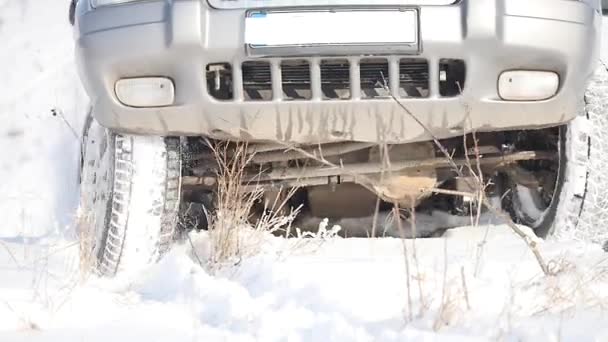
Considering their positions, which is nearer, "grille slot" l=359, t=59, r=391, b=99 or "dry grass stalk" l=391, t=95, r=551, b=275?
"dry grass stalk" l=391, t=95, r=551, b=275

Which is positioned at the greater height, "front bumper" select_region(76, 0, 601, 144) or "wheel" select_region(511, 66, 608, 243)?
"front bumper" select_region(76, 0, 601, 144)

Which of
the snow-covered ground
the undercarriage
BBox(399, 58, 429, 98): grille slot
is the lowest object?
the snow-covered ground

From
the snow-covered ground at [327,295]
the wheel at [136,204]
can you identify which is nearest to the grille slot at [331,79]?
the wheel at [136,204]

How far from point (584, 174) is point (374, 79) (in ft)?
3.35

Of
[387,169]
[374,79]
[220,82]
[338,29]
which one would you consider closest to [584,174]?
[387,169]

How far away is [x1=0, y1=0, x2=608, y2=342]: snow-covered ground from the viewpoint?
194cm

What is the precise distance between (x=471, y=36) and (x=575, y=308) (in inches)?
36.2

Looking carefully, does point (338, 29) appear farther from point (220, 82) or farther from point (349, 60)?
point (220, 82)

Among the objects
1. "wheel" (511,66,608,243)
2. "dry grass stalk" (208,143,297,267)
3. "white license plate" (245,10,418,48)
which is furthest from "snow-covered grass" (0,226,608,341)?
"white license plate" (245,10,418,48)

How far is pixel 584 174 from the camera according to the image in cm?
309

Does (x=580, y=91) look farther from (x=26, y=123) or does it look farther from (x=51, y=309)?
(x=26, y=123)

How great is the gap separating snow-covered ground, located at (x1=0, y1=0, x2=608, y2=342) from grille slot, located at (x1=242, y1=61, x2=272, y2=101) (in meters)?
0.53

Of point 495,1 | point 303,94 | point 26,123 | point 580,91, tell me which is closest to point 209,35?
point 303,94

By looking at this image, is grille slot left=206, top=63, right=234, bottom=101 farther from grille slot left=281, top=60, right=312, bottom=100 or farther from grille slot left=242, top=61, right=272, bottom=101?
grille slot left=281, top=60, right=312, bottom=100
